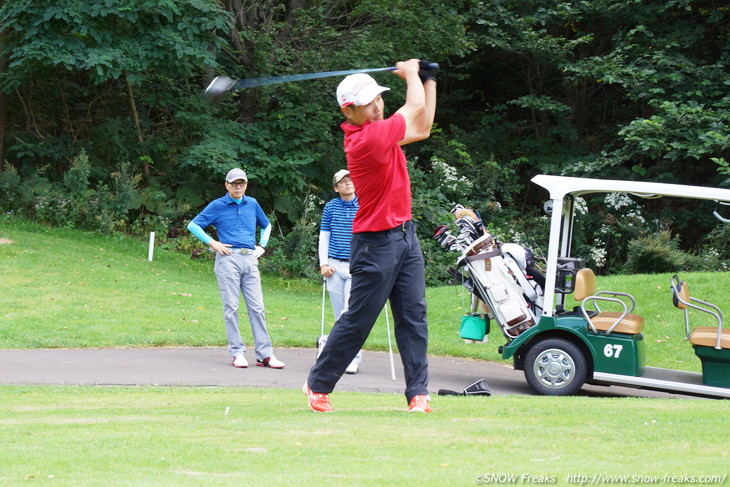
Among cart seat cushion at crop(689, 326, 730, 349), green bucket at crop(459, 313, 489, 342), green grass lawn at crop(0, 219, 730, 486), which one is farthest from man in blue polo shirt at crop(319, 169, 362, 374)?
cart seat cushion at crop(689, 326, 730, 349)

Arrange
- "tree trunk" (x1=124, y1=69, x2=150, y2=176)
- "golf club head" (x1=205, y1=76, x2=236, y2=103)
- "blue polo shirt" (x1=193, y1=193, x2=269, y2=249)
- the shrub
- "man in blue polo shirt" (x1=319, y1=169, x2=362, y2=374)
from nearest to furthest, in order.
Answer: "golf club head" (x1=205, y1=76, x2=236, y2=103), "man in blue polo shirt" (x1=319, y1=169, x2=362, y2=374), "blue polo shirt" (x1=193, y1=193, x2=269, y2=249), the shrub, "tree trunk" (x1=124, y1=69, x2=150, y2=176)

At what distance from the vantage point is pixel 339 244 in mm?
9656

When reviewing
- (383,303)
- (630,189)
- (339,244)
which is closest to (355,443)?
(383,303)

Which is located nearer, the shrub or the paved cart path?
the paved cart path

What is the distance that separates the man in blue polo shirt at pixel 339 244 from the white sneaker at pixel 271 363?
1.94 feet

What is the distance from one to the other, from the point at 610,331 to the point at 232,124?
14.7m

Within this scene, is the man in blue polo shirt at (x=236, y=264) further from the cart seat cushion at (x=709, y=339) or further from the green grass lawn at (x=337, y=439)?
the cart seat cushion at (x=709, y=339)

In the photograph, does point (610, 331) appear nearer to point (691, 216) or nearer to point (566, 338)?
point (566, 338)

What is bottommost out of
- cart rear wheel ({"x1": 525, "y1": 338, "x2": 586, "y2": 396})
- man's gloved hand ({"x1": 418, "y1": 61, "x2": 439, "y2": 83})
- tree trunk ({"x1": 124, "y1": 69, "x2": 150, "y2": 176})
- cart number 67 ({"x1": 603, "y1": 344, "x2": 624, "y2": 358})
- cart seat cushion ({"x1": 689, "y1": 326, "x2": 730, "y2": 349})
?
cart rear wheel ({"x1": 525, "y1": 338, "x2": 586, "y2": 396})

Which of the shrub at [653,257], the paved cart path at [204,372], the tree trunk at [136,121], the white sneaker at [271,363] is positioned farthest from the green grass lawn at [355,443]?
the tree trunk at [136,121]

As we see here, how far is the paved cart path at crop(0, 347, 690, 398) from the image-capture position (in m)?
8.91

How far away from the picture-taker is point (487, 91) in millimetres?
27703

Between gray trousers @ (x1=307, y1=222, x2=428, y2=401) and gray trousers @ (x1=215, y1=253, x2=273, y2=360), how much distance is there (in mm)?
4033

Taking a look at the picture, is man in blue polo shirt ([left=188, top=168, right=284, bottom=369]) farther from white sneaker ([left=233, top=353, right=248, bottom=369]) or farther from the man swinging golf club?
the man swinging golf club
